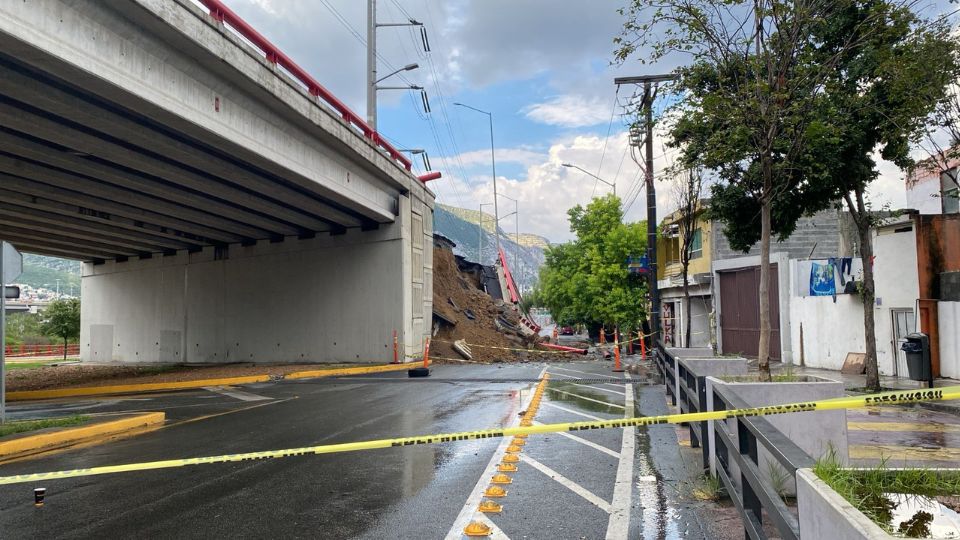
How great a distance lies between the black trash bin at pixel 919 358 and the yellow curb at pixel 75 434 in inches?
561

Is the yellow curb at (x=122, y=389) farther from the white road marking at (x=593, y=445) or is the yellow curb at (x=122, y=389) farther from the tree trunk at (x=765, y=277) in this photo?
the tree trunk at (x=765, y=277)

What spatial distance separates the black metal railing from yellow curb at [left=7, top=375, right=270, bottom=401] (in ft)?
57.5

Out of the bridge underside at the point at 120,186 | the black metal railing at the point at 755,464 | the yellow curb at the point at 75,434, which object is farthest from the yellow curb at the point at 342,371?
the black metal railing at the point at 755,464

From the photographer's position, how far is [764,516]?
16.7 feet

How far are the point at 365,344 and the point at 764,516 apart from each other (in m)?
22.3

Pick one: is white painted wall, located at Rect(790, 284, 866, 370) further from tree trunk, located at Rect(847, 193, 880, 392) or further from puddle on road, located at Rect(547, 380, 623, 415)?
puddle on road, located at Rect(547, 380, 623, 415)

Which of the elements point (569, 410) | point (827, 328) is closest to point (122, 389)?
point (569, 410)

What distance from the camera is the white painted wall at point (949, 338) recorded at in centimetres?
1440

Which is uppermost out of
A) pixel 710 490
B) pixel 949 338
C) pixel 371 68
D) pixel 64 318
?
pixel 371 68

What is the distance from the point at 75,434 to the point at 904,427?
11946 millimetres

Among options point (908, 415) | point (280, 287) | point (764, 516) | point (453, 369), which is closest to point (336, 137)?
point (453, 369)

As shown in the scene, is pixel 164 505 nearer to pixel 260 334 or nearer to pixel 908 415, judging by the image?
pixel 908 415

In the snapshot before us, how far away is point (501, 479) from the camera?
Answer: 654 centimetres

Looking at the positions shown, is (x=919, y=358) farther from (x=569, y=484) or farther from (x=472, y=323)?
(x=472, y=323)
